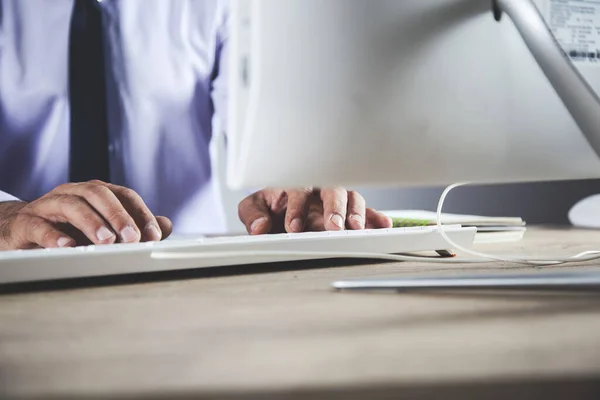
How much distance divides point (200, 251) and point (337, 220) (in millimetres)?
226

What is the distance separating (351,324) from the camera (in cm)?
33

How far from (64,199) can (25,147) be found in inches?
31.0

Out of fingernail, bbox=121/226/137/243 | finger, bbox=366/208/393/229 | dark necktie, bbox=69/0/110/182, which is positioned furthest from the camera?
dark necktie, bbox=69/0/110/182

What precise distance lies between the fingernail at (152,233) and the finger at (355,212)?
0.25 meters

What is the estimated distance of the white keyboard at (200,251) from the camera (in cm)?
44

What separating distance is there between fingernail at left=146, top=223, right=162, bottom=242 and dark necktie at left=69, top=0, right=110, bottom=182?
70 cm

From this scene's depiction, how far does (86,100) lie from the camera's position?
50.9 inches

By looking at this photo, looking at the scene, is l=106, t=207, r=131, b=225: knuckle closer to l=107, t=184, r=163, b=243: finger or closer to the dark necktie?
l=107, t=184, r=163, b=243: finger

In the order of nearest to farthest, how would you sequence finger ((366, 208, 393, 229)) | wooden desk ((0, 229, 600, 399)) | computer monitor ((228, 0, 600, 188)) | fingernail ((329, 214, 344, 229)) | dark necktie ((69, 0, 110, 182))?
1. wooden desk ((0, 229, 600, 399))
2. computer monitor ((228, 0, 600, 188))
3. fingernail ((329, 214, 344, 229))
4. finger ((366, 208, 393, 229))
5. dark necktie ((69, 0, 110, 182))

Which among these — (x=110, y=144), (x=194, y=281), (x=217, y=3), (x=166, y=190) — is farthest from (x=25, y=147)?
(x=194, y=281)

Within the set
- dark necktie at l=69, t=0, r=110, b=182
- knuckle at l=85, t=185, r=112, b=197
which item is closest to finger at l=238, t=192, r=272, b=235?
knuckle at l=85, t=185, r=112, b=197

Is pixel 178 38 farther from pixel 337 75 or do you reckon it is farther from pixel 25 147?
pixel 337 75

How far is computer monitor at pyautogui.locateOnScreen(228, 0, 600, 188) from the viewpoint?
409 mm

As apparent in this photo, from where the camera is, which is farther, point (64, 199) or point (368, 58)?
point (64, 199)
